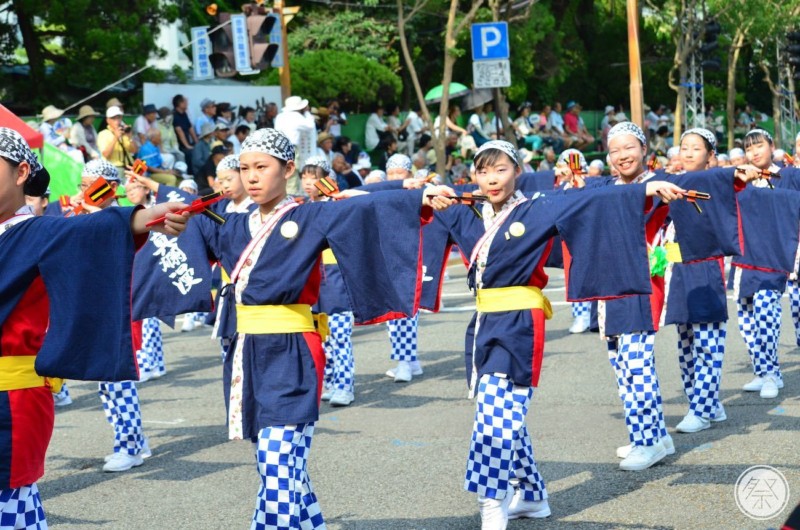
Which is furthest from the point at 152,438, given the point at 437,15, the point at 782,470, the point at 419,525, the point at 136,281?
the point at 437,15

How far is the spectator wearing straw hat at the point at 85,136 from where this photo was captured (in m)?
15.8

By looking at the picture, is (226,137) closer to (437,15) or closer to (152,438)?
(437,15)

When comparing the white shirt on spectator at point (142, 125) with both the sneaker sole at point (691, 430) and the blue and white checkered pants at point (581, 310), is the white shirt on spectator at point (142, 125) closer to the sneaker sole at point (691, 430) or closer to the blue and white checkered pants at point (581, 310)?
the blue and white checkered pants at point (581, 310)

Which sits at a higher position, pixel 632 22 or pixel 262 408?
pixel 632 22

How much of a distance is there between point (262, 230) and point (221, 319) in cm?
196

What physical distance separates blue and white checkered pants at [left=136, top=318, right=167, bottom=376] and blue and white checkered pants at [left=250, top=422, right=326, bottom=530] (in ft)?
20.1

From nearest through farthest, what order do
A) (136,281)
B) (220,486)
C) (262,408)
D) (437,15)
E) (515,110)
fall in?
1. (262,408)
2. (136,281)
3. (220,486)
4. (437,15)
5. (515,110)

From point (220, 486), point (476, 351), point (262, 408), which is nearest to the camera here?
point (262, 408)

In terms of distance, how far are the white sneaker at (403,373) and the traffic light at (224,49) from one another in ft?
22.7

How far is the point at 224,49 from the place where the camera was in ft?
53.3

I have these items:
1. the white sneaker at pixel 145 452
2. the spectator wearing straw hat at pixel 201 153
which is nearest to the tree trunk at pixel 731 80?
the spectator wearing straw hat at pixel 201 153

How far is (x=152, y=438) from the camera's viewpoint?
335 inches

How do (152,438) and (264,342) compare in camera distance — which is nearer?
(264,342)

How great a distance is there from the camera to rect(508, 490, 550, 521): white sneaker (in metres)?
5.94
